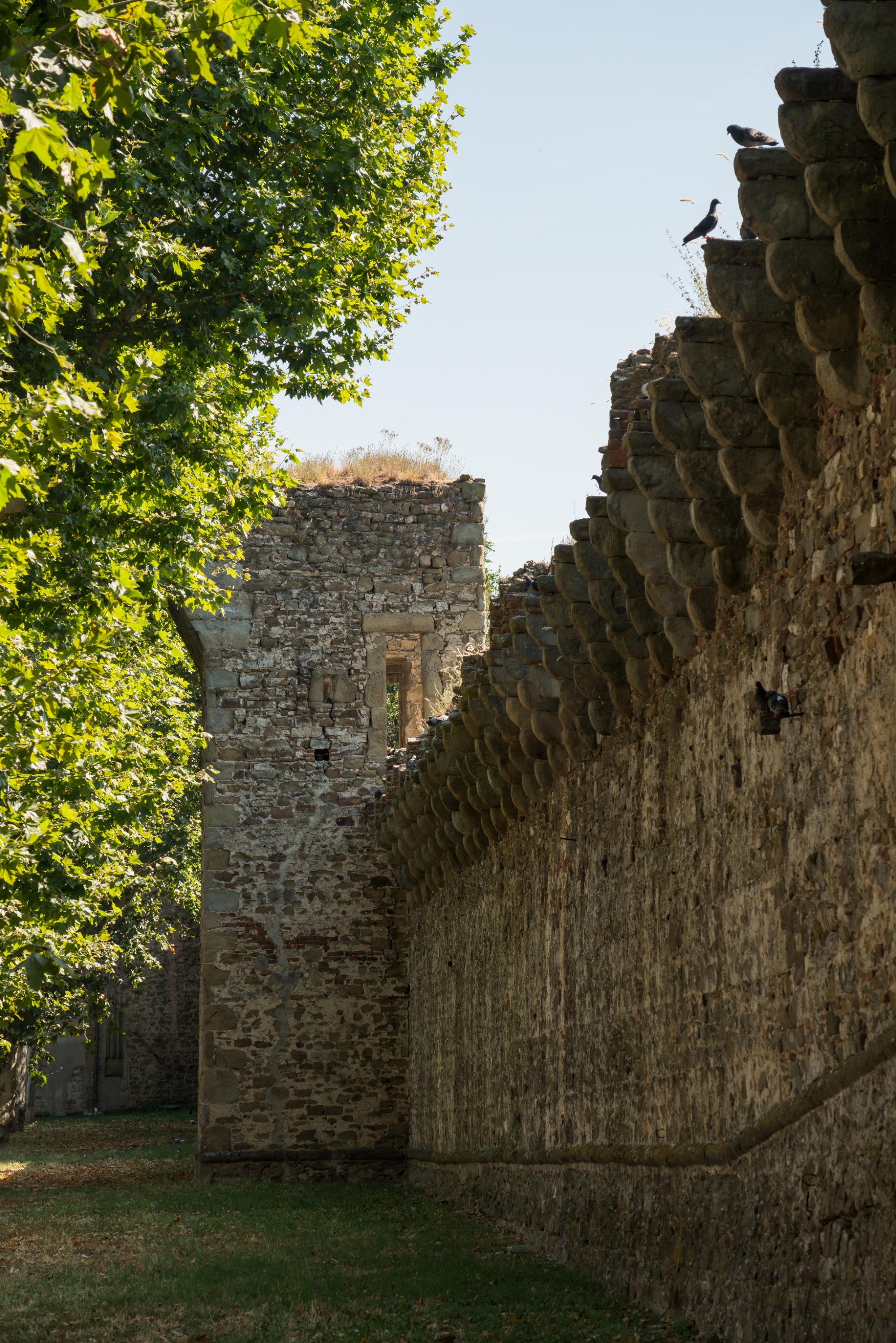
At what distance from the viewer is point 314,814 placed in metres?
14.8

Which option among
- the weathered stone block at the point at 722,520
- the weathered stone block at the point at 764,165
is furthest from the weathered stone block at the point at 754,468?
the weathered stone block at the point at 764,165

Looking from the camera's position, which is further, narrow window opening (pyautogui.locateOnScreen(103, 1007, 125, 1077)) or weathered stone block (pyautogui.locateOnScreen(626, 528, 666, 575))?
narrow window opening (pyautogui.locateOnScreen(103, 1007, 125, 1077))

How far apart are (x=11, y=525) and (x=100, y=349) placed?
191cm

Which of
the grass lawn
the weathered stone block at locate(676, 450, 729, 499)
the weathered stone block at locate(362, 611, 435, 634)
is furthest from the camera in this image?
the weathered stone block at locate(362, 611, 435, 634)

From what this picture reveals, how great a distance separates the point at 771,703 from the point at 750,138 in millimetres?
1858

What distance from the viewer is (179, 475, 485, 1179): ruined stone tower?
14141mm

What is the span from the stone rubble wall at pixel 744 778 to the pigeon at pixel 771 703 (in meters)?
0.07

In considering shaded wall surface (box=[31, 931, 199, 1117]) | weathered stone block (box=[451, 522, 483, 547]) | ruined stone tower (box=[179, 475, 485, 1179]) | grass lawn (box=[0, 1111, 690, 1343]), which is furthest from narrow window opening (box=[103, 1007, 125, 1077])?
weathered stone block (box=[451, 522, 483, 547])

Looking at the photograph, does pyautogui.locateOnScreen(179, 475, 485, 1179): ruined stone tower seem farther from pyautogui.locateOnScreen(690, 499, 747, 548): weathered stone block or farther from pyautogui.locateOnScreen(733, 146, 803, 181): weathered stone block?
pyautogui.locateOnScreen(733, 146, 803, 181): weathered stone block

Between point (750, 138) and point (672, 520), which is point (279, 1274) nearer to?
point (672, 520)

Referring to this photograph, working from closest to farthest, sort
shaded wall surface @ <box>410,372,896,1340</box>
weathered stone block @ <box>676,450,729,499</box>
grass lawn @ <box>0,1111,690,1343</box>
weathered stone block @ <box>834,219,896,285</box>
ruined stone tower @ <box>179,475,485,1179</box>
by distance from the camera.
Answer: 1. weathered stone block @ <box>834,219,896,285</box>
2. shaded wall surface @ <box>410,372,896,1340</box>
3. weathered stone block @ <box>676,450,729,499</box>
4. grass lawn @ <box>0,1111,690,1343</box>
5. ruined stone tower @ <box>179,475,485,1179</box>

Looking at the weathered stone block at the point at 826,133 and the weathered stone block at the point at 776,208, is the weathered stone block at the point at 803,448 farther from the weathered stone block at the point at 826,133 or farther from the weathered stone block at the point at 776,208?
the weathered stone block at the point at 826,133

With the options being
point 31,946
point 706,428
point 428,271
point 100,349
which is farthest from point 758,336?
point 428,271

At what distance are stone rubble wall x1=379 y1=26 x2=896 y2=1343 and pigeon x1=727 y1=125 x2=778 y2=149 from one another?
9.7 inches
